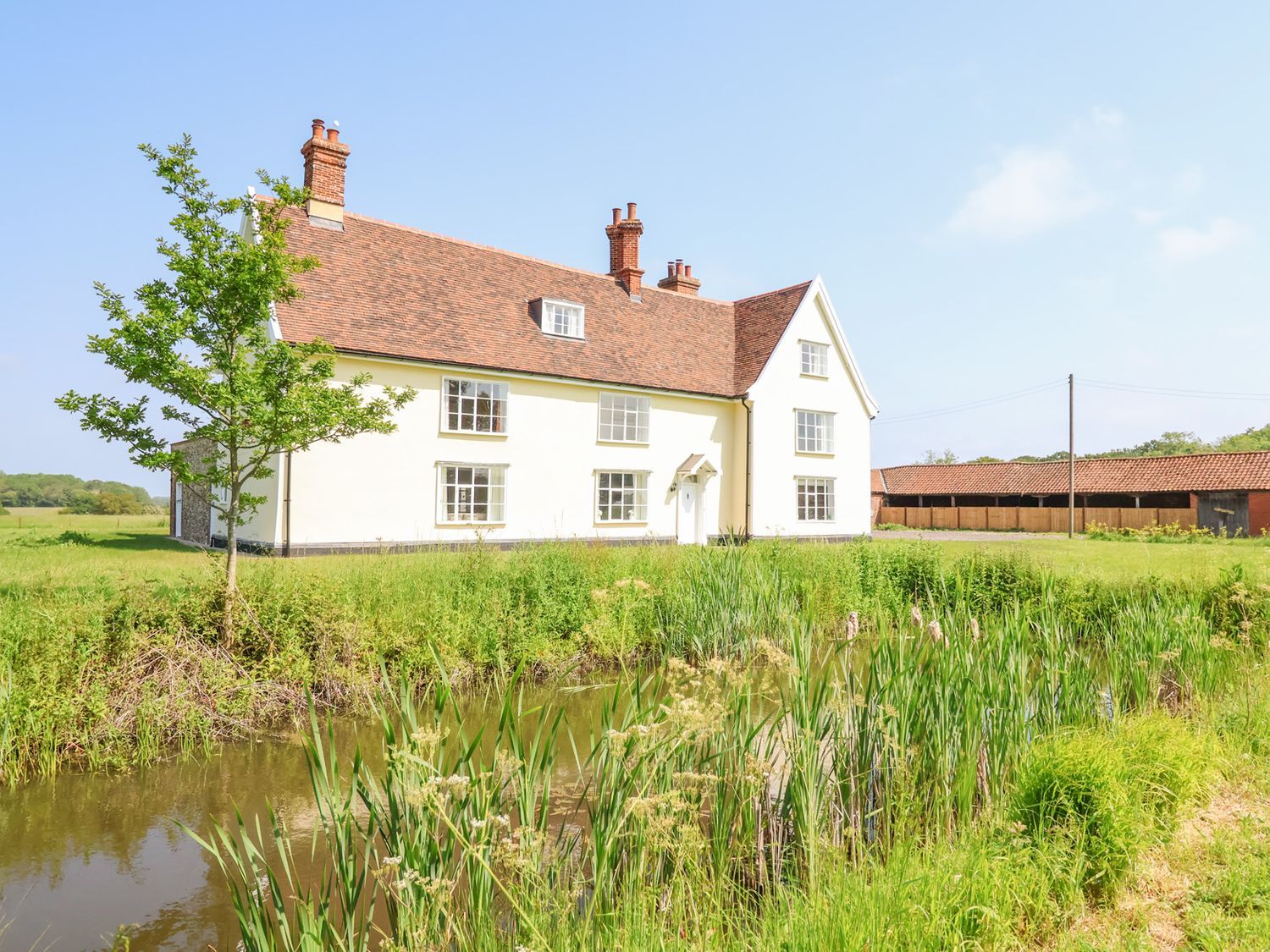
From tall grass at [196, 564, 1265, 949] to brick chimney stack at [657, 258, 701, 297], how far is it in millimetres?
24202

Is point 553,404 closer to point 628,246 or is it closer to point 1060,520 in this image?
point 628,246

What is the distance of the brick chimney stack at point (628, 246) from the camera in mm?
26281

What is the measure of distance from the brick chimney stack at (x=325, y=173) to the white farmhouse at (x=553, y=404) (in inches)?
2.1

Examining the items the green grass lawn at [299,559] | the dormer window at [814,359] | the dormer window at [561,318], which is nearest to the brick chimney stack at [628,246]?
the dormer window at [561,318]

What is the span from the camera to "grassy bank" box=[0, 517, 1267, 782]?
23.9ft

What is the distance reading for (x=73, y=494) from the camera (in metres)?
57.4

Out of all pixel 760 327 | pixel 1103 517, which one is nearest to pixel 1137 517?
pixel 1103 517

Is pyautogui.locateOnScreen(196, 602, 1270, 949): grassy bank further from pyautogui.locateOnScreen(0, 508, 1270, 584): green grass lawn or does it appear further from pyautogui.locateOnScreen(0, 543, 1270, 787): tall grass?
pyautogui.locateOnScreen(0, 508, 1270, 584): green grass lawn

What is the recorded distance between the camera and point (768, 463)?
26062 millimetres

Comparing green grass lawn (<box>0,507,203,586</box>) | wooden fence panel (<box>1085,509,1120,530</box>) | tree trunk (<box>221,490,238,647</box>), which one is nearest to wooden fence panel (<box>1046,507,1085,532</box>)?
wooden fence panel (<box>1085,509,1120,530</box>)

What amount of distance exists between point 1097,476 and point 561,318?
30249 mm

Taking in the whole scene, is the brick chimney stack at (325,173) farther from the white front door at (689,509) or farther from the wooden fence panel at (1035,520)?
the wooden fence panel at (1035,520)

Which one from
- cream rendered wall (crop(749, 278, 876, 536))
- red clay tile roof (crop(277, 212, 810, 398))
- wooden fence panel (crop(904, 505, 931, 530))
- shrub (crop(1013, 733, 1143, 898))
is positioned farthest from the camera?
→ wooden fence panel (crop(904, 505, 931, 530))

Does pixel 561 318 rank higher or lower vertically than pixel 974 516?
higher
